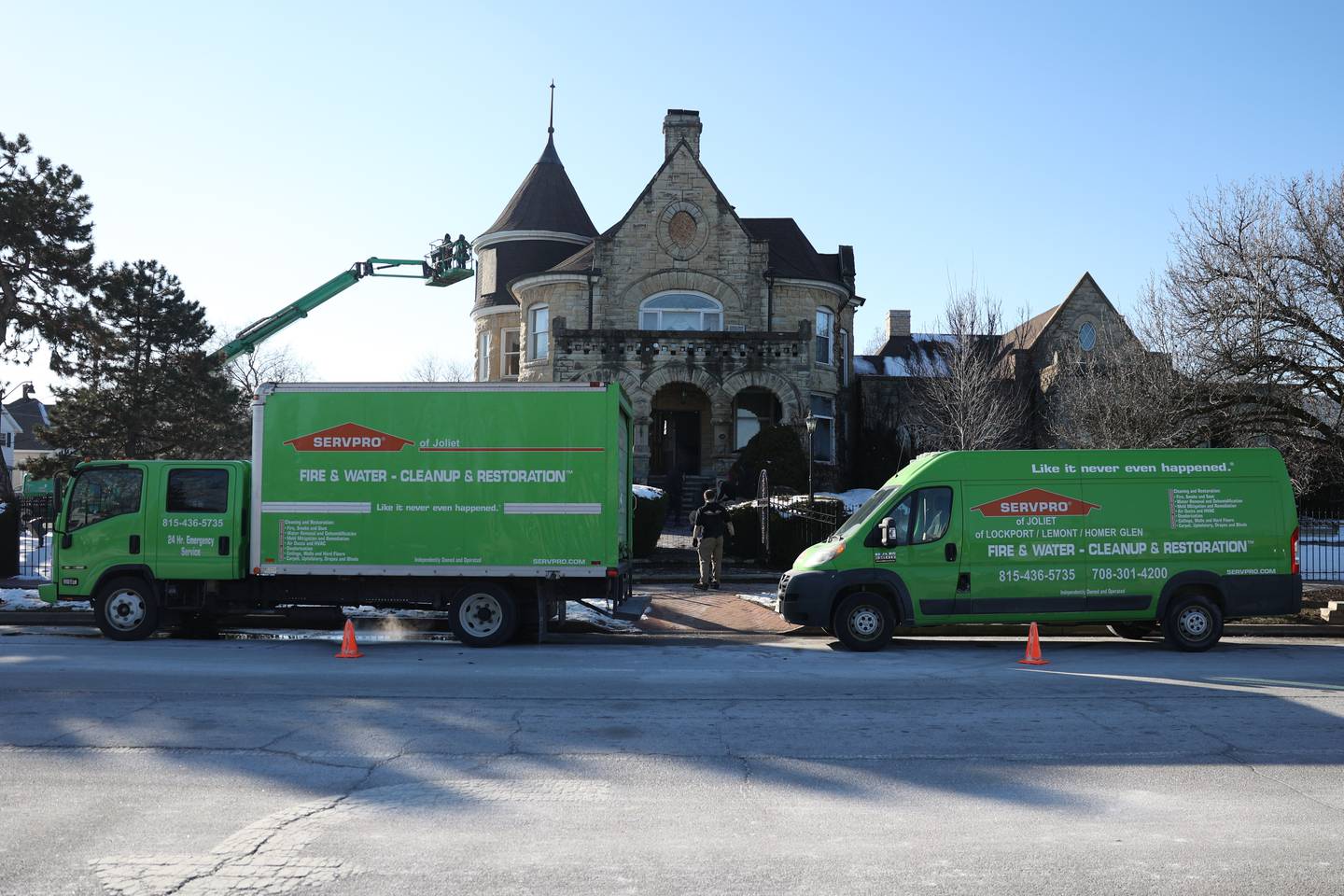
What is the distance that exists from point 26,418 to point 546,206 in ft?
248

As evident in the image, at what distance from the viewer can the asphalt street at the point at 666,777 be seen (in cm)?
512

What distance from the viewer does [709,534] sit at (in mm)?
17984

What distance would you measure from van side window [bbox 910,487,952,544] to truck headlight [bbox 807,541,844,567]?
0.86 meters

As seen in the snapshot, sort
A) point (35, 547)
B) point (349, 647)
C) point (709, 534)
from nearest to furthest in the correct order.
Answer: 1. point (349, 647)
2. point (709, 534)
3. point (35, 547)

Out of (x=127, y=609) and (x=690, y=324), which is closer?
(x=127, y=609)

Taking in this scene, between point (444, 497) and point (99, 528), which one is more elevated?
point (444, 497)

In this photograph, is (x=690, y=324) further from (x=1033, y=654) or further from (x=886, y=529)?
(x=1033, y=654)

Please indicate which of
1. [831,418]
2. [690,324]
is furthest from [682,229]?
[831,418]

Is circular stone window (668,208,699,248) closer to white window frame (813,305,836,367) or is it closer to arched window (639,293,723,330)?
arched window (639,293,723,330)

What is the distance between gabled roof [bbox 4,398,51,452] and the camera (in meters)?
90.8

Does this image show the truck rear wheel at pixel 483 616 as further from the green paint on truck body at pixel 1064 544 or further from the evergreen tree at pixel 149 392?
the evergreen tree at pixel 149 392

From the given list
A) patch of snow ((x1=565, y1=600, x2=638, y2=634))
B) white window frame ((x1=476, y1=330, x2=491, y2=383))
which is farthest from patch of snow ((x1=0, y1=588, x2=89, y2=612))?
white window frame ((x1=476, y1=330, x2=491, y2=383))

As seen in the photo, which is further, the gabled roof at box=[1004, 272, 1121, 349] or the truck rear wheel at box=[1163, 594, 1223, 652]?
the gabled roof at box=[1004, 272, 1121, 349]

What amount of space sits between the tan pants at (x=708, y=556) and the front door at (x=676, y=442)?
44.4 ft
